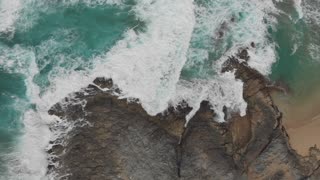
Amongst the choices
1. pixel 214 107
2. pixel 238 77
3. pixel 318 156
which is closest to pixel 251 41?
pixel 238 77

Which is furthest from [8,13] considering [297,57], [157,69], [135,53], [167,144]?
[297,57]

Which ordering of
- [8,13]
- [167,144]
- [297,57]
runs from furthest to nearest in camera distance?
[297,57]
[8,13]
[167,144]

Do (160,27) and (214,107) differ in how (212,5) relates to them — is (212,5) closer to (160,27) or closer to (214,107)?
(160,27)

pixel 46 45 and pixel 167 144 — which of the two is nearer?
pixel 167 144

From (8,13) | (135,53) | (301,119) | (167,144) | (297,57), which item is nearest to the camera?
(167,144)

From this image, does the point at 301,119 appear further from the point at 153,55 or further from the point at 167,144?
the point at 153,55

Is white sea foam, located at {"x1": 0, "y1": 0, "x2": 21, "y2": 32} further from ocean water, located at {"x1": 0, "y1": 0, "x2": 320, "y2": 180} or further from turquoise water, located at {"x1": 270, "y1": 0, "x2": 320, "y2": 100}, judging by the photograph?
turquoise water, located at {"x1": 270, "y1": 0, "x2": 320, "y2": 100}

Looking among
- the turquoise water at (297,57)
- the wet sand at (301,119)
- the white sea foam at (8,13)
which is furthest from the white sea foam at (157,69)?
the wet sand at (301,119)
